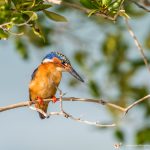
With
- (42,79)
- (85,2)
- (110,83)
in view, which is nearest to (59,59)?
(42,79)

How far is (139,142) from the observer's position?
9750 mm

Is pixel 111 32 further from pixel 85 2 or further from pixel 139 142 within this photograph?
pixel 85 2

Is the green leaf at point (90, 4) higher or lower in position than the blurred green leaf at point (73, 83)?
higher

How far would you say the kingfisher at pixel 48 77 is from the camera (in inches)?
328

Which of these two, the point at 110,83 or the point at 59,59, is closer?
the point at 59,59

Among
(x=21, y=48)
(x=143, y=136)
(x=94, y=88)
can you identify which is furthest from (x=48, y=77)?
(x=143, y=136)

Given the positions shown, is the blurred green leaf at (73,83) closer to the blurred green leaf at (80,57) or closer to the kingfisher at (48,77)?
the blurred green leaf at (80,57)

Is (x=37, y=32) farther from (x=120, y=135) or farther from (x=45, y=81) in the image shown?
(x=120, y=135)

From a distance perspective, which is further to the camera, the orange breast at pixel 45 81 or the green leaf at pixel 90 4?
the orange breast at pixel 45 81

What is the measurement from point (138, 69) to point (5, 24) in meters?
4.95

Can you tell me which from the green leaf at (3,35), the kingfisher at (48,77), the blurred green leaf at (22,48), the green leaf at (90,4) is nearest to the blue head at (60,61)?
A: the kingfisher at (48,77)

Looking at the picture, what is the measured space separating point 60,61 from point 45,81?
12.8 inches

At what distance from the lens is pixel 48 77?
847 centimetres

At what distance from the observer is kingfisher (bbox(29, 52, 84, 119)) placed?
8.33m
